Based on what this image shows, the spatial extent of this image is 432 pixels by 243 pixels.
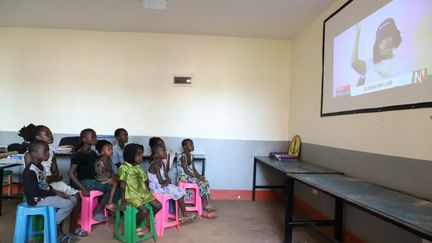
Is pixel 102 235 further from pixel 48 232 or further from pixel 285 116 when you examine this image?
pixel 285 116

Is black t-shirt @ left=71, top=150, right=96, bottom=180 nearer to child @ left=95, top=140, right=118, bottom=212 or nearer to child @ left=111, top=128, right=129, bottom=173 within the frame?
child @ left=95, top=140, right=118, bottom=212

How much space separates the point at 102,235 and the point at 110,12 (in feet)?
9.18

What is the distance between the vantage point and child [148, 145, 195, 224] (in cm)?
322

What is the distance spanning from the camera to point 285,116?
489 cm

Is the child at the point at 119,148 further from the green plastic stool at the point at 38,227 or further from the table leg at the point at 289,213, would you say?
the table leg at the point at 289,213

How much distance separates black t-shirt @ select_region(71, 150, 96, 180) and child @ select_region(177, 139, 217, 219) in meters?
1.11

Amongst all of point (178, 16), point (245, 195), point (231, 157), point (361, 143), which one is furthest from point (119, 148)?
point (361, 143)

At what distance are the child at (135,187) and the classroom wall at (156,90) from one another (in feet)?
5.43

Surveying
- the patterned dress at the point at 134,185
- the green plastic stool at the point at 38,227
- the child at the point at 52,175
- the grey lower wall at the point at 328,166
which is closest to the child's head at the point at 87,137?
the child at the point at 52,175

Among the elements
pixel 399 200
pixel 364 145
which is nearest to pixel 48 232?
pixel 399 200

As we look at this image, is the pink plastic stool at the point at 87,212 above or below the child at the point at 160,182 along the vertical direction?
below

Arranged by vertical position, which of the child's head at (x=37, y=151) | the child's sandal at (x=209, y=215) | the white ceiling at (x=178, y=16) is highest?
the white ceiling at (x=178, y=16)

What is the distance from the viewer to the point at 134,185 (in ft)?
9.57

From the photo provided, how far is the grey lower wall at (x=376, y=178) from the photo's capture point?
212cm
